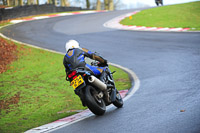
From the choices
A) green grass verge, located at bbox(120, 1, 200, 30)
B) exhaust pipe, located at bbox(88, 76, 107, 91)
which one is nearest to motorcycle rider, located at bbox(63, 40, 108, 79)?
exhaust pipe, located at bbox(88, 76, 107, 91)

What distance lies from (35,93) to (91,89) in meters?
4.12

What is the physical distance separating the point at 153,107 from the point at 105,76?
122 centimetres

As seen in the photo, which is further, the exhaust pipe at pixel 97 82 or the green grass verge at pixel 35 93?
the green grass verge at pixel 35 93

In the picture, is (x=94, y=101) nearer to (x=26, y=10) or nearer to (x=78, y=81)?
(x=78, y=81)

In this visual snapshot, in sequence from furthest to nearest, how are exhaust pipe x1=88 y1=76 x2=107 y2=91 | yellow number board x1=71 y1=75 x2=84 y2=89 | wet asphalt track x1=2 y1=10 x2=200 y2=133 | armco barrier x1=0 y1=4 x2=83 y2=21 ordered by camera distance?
armco barrier x1=0 y1=4 x2=83 y2=21 → exhaust pipe x1=88 y1=76 x2=107 y2=91 → yellow number board x1=71 y1=75 x2=84 y2=89 → wet asphalt track x1=2 y1=10 x2=200 y2=133

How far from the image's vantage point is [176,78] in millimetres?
9867

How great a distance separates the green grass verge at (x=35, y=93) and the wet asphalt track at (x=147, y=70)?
1221 millimetres

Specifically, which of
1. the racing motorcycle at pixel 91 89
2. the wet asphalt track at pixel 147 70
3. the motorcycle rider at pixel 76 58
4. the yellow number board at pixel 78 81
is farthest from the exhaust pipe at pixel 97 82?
the wet asphalt track at pixel 147 70

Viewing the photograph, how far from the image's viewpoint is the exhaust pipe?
21.5 ft

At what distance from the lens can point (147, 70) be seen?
11859 millimetres

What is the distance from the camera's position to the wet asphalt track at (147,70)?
5.71m

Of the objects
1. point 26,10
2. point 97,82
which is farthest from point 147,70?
point 26,10

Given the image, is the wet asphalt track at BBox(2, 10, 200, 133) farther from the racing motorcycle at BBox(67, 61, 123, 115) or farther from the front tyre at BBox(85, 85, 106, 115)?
the racing motorcycle at BBox(67, 61, 123, 115)

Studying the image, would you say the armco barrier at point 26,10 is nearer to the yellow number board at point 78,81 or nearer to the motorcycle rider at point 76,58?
the motorcycle rider at point 76,58
